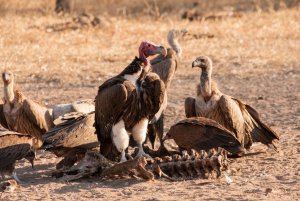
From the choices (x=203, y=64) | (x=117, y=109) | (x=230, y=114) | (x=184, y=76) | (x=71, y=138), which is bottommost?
(x=184, y=76)

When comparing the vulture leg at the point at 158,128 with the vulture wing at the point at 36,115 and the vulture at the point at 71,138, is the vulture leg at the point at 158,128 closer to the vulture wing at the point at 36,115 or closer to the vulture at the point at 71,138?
the vulture at the point at 71,138

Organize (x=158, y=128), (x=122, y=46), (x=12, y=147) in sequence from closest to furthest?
(x=12, y=147) < (x=158, y=128) < (x=122, y=46)

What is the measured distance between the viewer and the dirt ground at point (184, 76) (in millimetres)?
6199

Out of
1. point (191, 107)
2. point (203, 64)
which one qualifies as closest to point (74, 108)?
point (191, 107)

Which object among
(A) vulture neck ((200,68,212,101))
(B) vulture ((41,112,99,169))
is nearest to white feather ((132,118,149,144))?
(B) vulture ((41,112,99,169))

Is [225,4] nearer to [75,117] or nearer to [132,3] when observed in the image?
[132,3]

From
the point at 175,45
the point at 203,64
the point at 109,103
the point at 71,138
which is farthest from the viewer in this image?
the point at 175,45

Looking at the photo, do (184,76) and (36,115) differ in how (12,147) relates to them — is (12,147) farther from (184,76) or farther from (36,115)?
(184,76)

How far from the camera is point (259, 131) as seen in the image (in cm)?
779

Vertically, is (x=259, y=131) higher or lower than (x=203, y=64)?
lower

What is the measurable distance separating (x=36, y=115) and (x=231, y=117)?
1.83 metres

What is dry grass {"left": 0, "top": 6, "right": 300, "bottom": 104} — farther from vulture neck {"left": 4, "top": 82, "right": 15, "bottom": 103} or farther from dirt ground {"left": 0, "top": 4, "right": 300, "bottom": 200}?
vulture neck {"left": 4, "top": 82, "right": 15, "bottom": 103}

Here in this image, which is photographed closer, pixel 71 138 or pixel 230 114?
pixel 71 138

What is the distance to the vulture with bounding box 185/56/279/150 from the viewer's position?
7.60 meters
